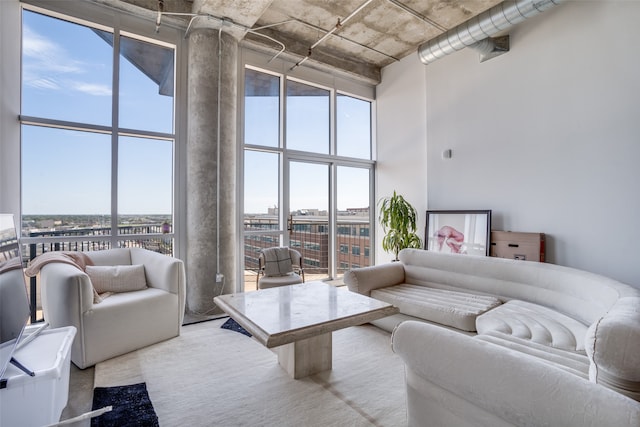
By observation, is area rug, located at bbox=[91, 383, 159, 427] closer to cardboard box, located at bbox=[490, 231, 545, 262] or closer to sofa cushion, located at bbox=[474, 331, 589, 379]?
sofa cushion, located at bbox=[474, 331, 589, 379]

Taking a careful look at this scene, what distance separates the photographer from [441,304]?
2744 mm

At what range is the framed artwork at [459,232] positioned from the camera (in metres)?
4.08

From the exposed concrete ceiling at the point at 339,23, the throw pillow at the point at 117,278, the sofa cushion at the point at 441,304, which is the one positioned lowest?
the sofa cushion at the point at 441,304

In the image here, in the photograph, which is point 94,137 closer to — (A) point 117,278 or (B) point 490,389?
(A) point 117,278

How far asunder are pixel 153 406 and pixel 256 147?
341 centimetres

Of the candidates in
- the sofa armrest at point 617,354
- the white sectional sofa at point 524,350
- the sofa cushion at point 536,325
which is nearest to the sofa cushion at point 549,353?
the white sectional sofa at point 524,350

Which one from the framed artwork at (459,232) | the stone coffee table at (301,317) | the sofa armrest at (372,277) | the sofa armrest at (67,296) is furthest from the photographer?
the framed artwork at (459,232)

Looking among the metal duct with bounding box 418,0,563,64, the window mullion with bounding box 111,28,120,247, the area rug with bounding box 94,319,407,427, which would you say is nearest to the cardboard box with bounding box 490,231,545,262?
the area rug with bounding box 94,319,407,427

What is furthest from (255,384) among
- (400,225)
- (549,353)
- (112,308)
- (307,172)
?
(307,172)

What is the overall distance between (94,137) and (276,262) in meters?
2.59

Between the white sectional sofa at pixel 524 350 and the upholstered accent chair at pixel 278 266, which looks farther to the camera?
Result: the upholstered accent chair at pixel 278 266

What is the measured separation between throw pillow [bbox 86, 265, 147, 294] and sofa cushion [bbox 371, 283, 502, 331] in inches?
92.7

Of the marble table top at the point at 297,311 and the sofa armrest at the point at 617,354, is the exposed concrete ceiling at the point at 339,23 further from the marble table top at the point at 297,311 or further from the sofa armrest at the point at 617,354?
the sofa armrest at the point at 617,354

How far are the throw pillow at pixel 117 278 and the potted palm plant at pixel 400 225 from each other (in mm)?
3478
